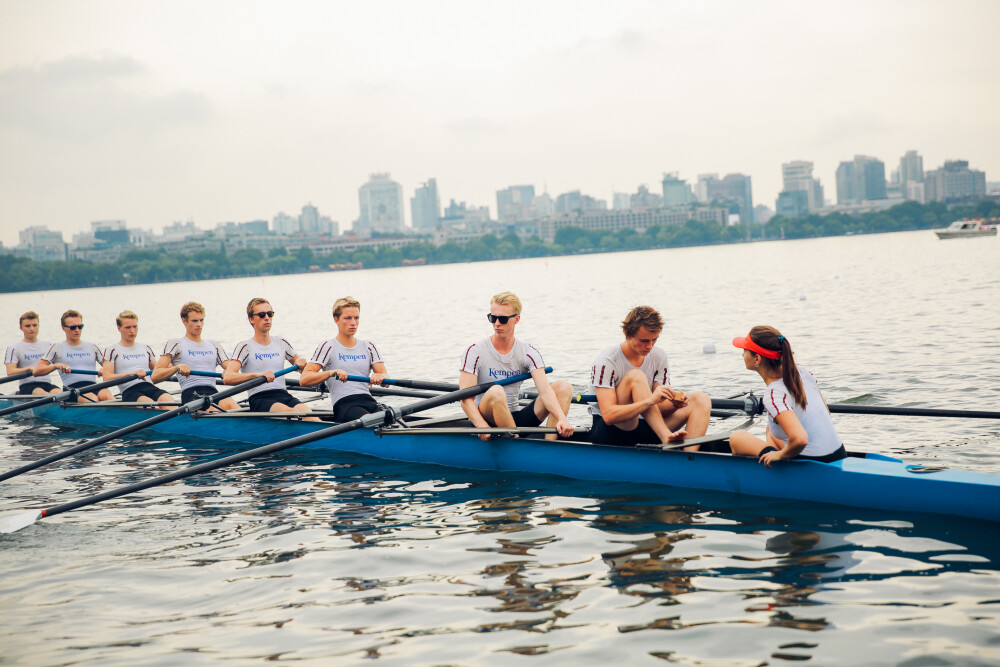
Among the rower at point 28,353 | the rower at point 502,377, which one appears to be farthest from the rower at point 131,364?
the rower at point 502,377

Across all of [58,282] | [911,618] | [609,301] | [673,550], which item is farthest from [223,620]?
[58,282]

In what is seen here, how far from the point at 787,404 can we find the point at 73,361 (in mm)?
11527

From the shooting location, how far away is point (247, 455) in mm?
8062

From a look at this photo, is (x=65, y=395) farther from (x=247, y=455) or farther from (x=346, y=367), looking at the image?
(x=247, y=455)

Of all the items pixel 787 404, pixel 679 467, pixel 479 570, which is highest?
pixel 787 404

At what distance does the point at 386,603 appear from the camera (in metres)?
5.59

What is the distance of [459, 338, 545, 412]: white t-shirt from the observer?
8.26 metres

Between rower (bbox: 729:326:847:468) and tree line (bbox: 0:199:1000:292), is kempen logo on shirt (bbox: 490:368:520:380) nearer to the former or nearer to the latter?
rower (bbox: 729:326:847:468)

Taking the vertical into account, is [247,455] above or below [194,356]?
below

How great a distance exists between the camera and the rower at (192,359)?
1145 cm

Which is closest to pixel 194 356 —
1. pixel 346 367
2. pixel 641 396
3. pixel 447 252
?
pixel 346 367

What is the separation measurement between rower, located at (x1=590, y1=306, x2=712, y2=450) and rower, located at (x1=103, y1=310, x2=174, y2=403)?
7.43 m

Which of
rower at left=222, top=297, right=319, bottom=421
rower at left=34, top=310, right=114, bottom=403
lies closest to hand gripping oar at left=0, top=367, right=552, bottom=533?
rower at left=222, top=297, right=319, bottom=421

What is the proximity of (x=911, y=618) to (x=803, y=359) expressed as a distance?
12231 mm
